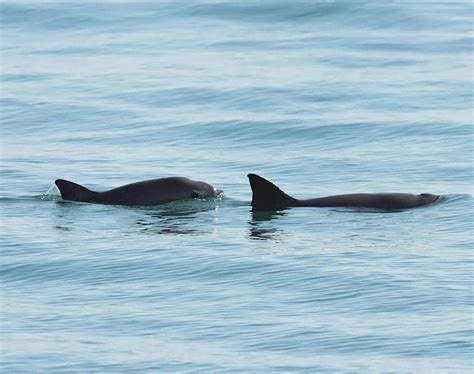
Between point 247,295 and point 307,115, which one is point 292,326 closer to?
point 247,295

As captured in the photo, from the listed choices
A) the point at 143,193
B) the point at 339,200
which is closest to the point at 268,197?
the point at 339,200

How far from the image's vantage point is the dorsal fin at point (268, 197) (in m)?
20.1

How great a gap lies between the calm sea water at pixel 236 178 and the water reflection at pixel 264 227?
4cm

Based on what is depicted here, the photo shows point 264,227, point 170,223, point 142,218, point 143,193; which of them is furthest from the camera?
point 143,193

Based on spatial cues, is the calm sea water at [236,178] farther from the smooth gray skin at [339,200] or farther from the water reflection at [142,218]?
the smooth gray skin at [339,200]

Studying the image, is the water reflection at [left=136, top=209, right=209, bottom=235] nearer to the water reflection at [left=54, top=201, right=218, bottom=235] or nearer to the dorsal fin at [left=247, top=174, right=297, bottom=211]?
the water reflection at [left=54, top=201, right=218, bottom=235]

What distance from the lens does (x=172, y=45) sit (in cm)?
3816

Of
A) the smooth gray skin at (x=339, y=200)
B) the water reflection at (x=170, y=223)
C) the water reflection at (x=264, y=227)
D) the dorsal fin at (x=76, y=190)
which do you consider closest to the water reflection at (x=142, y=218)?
the water reflection at (x=170, y=223)

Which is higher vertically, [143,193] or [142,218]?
[143,193]

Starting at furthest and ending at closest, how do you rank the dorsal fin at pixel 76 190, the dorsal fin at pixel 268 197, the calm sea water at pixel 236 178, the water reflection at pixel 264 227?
1. the dorsal fin at pixel 76 190
2. the dorsal fin at pixel 268 197
3. the water reflection at pixel 264 227
4. the calm sea water at pixel 236 178

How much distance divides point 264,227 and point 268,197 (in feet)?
3.11

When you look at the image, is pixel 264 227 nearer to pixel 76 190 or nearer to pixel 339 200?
pixel 339 200

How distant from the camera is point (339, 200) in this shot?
807 inches

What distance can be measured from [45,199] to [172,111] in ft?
28.5
